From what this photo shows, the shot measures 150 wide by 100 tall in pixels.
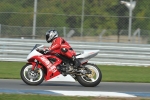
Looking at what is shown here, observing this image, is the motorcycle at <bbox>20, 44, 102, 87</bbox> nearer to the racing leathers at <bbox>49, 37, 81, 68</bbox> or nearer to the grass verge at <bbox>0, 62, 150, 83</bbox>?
the racing leathers at <bbox>49, 37, 81, 68</bbox>

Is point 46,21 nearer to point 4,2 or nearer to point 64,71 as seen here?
point 4,2

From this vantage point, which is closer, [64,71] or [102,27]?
[64,71]

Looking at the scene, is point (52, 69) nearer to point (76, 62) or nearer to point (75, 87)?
point (76, 62)

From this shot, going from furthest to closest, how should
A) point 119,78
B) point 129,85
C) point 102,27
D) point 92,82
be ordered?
point 102,27 → point 119,78 → point 129,85 → point 92,82

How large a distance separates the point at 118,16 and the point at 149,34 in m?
1.47

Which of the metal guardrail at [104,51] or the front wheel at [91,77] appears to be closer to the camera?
the front wheel at [91,77]

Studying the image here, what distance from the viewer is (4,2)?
788 inches

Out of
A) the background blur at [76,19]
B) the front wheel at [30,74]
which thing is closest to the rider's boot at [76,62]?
the front wheel at [30,74]

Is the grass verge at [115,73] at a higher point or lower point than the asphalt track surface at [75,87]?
higher

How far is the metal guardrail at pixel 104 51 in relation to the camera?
1969 cm

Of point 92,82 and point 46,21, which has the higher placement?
point 46,21

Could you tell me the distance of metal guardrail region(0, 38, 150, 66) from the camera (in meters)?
19.7

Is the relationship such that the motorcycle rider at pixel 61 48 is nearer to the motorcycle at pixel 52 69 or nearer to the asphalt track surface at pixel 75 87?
the motorcycle at pixel 52 69

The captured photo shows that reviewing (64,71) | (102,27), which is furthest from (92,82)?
(102,27)
